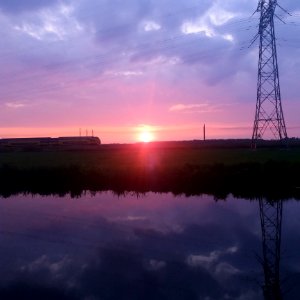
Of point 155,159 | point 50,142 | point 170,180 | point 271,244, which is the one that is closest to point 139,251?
point 271,244

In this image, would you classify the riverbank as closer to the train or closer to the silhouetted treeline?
the silhouetted treeline

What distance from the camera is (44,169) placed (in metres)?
32.6

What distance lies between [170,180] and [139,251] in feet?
51.5

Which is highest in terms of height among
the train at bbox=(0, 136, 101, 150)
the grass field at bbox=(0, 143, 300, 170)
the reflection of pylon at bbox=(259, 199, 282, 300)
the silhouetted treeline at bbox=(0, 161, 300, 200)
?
the train at bbox=(0, 136, 101, 150)

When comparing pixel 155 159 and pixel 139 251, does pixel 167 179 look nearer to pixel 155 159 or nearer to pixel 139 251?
pixel 155 159

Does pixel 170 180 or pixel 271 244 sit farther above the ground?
pixel 170 180

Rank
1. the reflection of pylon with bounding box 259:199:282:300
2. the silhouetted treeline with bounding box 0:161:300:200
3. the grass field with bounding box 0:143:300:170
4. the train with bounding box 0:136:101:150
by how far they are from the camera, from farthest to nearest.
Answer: the train with bounding box 0:136:101:150, the grass field with bounding box 0:143:300:170, the silhouetted treeline with bounding box 0:161:300:200, the reflection of pylon with bounding box 259:199:282:300

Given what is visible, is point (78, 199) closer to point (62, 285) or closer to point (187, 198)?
point (187, 198)

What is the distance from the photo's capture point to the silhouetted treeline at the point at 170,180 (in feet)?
90.7

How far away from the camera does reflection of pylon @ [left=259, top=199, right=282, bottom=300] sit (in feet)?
35.0

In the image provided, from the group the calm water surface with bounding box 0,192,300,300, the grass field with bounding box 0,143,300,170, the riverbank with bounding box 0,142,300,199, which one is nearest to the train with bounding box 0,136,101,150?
the grass field with bounding box 0,143,300,170

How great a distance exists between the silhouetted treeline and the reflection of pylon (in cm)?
465

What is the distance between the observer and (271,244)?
48.5 ft

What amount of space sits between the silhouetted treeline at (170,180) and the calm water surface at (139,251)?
5020 millimetres
